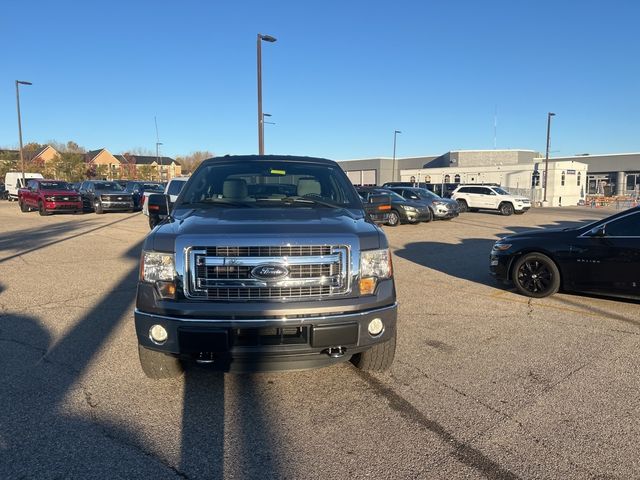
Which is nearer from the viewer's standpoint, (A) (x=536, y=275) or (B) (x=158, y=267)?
(B) (x=158, y=267)

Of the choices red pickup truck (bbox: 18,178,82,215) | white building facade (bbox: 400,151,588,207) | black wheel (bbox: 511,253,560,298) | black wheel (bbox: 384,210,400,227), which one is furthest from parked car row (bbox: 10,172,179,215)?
white building facade (bbox: 400,151,588,207)

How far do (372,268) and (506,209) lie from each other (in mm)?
25544

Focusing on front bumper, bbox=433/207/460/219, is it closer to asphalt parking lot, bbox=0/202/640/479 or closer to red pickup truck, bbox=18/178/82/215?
asphalt parking lot, bbox=0/202/640/479

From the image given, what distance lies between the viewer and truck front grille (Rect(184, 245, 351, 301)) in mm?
3354

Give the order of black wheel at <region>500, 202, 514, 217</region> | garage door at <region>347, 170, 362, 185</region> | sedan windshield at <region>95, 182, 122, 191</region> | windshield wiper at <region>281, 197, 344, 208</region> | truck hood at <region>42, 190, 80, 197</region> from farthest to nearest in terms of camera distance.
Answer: garage door at <region>347, 170, 362, 185</region> < black wheel at <region>500, 202, 514, 217</region> < sedan windshield at <region>95, 182, 122, 191</region> < truck hood at <region>42, 190, 80, 197</region> < windshield wiper at <region>281, 197, 344, 208</region>

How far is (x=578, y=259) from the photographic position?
22.2 feet

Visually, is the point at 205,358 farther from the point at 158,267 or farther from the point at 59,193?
the point at 59,193

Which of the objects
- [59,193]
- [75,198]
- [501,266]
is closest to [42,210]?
[59,193]

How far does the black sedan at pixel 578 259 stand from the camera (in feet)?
20.8

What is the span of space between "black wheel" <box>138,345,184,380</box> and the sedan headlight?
646 mm

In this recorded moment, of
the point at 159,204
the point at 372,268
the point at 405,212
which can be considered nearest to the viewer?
the point at 372,268

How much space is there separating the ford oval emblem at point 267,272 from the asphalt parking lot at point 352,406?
1.04 metres

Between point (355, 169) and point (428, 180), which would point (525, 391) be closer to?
point (428, 180)

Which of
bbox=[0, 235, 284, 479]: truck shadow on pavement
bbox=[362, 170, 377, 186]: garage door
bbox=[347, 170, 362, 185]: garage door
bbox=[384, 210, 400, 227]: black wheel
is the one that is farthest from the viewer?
bbox=[347, 170, 362, 185]: garage door
